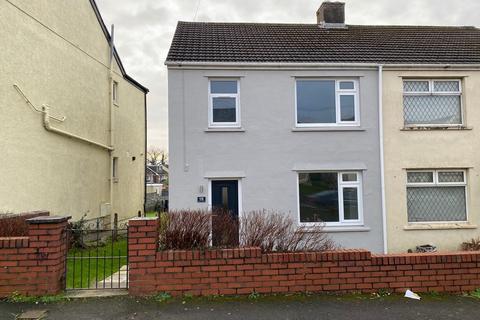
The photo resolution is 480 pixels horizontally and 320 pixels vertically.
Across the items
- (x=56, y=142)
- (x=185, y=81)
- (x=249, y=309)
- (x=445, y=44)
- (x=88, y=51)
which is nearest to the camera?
A: (x=249, y=309)

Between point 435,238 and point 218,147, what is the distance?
6.54m

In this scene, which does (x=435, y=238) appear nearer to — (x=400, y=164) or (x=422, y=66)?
(x=400, y=164)

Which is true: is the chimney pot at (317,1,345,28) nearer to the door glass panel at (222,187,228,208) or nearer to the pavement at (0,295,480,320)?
the door glass panel at (222,187,228,208)

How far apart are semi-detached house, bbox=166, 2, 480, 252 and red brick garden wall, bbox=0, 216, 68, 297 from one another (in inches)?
203

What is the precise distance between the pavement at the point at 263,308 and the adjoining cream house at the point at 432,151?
19.4 ft

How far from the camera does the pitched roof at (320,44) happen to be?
1064cm

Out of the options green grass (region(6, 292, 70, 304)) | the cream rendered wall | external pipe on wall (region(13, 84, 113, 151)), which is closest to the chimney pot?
the cream rendered wall

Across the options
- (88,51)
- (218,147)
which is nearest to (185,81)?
(218,147)

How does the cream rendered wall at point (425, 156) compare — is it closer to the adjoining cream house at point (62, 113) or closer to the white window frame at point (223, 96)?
the white window frame at point (223, 96)

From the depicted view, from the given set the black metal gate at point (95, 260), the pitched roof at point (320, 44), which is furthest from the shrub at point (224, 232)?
the pitched roof at point (320, 44)

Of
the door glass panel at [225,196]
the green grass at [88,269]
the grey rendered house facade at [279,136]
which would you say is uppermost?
the grey rendered house facade at [279,136]

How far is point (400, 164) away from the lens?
10586mm

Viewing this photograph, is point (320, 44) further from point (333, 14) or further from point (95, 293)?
point (95, 293)

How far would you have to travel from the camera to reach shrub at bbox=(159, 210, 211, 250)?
16.9 feet
